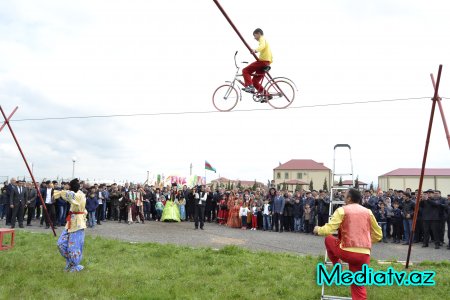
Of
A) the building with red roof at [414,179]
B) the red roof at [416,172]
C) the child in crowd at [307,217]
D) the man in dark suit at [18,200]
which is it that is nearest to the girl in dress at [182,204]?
the child in crowd at [307,217]

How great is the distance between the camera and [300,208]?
17.5 meters

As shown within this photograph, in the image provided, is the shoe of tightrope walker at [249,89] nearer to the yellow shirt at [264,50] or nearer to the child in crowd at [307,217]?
the yellow shirt at [264,50]

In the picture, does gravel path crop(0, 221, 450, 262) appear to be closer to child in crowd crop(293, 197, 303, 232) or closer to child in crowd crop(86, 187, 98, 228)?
child in crowd crop(86, 187, 98, 228)

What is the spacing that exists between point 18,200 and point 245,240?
29.6 ft

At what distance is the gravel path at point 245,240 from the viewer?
1182 centimetres

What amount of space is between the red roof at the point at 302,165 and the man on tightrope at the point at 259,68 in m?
85.0

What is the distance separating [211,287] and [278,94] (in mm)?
4579

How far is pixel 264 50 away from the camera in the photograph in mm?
8211

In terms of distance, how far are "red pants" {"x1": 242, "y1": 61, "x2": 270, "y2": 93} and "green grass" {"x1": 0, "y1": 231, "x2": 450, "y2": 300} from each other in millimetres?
4062

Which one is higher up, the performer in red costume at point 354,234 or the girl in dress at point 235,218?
the performer in red costume at point 354,234

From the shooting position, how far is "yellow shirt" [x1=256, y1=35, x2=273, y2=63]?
8.06m

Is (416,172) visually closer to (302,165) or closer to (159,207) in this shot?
(302,165)

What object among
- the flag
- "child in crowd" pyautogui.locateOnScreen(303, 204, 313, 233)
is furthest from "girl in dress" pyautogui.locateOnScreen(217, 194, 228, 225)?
the flag

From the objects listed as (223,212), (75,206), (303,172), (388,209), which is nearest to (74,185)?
(75,206)
